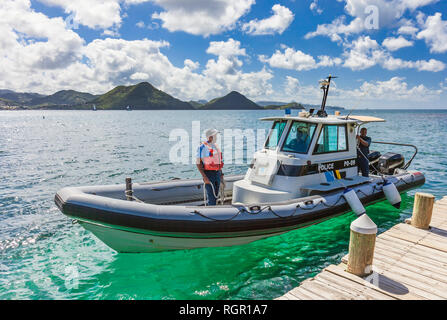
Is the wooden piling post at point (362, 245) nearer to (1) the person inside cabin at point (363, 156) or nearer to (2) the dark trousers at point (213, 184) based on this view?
(2) the dark trousers at point (213, 184)

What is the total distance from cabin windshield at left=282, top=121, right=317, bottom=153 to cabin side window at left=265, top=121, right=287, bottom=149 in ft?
0.77

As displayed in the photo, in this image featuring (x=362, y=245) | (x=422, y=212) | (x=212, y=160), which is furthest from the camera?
(x=212, y=160)

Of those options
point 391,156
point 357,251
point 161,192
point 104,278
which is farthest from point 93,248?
point 391,156

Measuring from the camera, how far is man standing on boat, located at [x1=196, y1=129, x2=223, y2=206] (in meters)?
5.86

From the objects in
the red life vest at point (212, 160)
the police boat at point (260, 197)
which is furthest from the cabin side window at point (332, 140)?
the red life vest at point (212, 160)

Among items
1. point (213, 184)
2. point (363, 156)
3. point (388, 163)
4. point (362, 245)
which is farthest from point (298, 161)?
point (388, 163)

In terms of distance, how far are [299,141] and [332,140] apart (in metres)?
0.97

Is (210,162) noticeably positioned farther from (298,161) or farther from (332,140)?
(332,140)

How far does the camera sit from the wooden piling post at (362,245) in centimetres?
391

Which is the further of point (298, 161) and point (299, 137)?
point (299, 137)

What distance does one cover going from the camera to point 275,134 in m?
7.23

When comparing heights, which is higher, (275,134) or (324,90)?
(324,90)

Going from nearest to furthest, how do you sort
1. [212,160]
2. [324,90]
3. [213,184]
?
[212,160], [213,184], [324,90]
